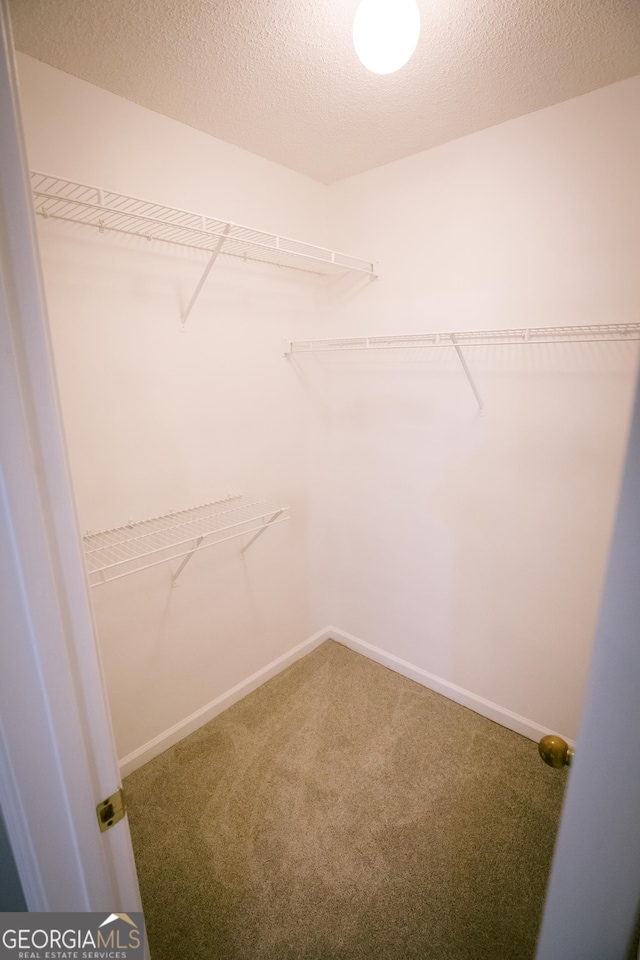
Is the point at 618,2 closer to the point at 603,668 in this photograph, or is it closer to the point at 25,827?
the point at 603,668

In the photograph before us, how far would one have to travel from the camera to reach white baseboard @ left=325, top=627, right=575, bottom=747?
6.61ft

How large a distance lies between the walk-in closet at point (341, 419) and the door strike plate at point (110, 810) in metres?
0.61

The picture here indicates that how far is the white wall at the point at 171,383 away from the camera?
1474 millimetres

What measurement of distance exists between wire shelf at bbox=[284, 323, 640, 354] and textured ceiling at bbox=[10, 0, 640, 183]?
2.52ft

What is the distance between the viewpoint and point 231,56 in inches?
50.7

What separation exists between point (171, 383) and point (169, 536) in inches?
24.5

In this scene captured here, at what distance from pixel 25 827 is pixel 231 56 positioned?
6.15 feet

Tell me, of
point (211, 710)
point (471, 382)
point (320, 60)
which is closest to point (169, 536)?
point (211, 710)

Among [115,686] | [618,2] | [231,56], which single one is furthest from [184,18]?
[115,686]

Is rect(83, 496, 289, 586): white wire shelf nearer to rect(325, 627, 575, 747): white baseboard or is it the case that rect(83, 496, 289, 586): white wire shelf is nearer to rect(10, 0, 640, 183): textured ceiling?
rect(325, 627, 575, 747): white baseboard

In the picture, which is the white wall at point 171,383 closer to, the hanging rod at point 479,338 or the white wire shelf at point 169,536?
the white wire shelf at point 169,536
